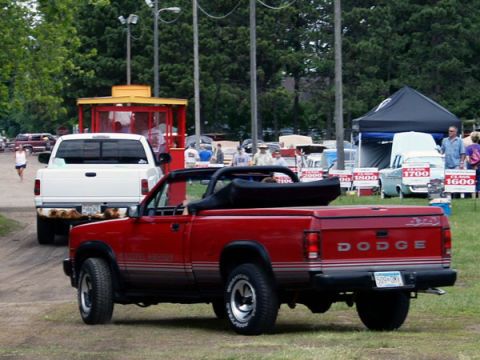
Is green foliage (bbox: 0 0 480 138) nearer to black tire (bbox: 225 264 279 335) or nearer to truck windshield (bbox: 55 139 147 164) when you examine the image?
truck windshield (bbox: 55 139 147 164)

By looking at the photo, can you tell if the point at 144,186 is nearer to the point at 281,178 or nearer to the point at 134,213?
the point at 281,178

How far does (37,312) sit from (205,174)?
2830 millimetres

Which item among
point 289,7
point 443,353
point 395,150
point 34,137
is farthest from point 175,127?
point 34,137

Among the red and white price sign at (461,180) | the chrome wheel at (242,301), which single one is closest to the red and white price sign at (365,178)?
the red and white price sign at (461,180)

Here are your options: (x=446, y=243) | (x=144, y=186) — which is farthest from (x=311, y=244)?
(x=144, y=186)

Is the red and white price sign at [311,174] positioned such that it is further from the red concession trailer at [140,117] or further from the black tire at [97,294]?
the black tire at [97,294]

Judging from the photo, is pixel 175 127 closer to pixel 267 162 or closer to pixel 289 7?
pixel 267 162

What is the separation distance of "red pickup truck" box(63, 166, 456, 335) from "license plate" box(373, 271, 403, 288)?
1 cm

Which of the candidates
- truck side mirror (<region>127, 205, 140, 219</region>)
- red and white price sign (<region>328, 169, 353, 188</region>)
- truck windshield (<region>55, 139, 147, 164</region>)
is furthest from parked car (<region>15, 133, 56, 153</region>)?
truck side mirror (<region>127, 205, 140, 219</region>)

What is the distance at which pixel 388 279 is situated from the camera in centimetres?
1073

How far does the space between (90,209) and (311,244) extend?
1156cm

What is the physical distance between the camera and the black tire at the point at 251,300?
35.3ft

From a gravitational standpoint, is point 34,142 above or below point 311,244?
below

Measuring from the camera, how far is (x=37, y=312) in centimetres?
1387
